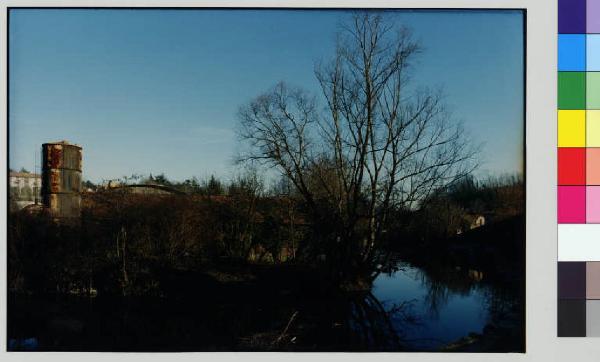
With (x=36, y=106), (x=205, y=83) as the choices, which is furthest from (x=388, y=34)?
(x=36, y=106)

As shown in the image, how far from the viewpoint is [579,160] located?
437 centimetres

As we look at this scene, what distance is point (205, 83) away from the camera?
4.57 metres

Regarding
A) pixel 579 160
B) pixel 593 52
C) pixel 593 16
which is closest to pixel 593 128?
pixel 579 160

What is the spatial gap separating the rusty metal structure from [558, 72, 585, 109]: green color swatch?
180 inches

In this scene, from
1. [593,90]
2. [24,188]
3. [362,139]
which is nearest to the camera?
[593,90]

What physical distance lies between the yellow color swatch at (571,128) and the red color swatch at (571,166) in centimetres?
6

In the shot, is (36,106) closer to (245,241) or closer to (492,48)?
(245,241)

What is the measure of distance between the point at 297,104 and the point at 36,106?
2517 mm

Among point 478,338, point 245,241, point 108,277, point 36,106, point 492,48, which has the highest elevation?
point 492,48

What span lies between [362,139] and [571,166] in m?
1.94

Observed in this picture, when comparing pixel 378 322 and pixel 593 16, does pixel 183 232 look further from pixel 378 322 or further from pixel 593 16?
pixel 593 16

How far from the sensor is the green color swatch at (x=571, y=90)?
4.35 metres

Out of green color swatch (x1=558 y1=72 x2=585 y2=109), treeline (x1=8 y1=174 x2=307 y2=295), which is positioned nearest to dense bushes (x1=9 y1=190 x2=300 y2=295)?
treeline (x1=8 y1=174 x2=307 y2=295)

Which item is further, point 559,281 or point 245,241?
point 245,241
